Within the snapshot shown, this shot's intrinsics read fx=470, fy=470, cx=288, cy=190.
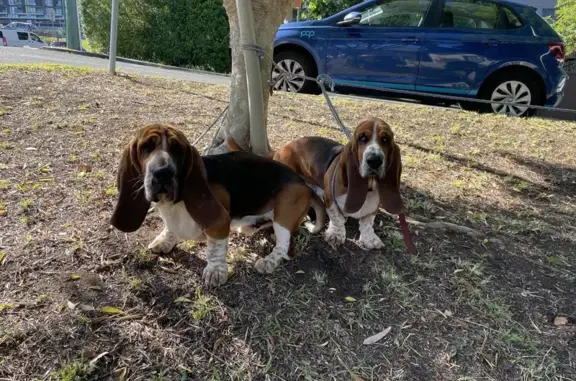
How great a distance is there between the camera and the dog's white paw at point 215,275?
9.10 ft

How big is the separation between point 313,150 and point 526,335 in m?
2.11

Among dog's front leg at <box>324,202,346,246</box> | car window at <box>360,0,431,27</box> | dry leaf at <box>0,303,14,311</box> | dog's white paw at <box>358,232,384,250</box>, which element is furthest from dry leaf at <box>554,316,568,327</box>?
car window at <box>360,0,431,27</box>

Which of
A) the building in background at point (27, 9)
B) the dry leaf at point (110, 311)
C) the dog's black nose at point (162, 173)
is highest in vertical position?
the dog's black nose at point (162, 173)

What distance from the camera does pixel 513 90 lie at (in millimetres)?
8297

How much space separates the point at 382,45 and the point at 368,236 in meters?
5.89

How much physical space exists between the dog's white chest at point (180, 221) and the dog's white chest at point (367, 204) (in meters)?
1.05

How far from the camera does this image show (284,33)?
346 inches

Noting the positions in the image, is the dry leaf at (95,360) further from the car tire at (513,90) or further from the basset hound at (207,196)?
the car tire at (513,90)

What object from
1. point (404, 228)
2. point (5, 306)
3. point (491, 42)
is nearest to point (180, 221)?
point (5, 306)

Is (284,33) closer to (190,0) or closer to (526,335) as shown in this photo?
(526,335)

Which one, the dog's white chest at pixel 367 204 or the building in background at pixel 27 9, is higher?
the dog's white chest at pixel 367 204

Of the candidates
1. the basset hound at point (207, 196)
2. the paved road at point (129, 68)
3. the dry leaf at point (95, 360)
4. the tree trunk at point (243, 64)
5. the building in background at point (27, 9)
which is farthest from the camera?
the building in background at point (27, 9)

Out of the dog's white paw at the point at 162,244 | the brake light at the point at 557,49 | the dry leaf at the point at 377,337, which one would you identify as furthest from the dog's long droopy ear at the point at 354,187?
the brake light at the point at 557,49

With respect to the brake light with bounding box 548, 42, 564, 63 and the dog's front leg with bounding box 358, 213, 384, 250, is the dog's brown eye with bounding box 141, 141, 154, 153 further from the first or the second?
the brake light with bounding box 548, 42, 564, 63
